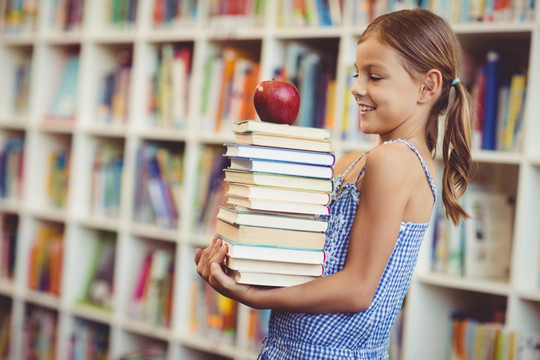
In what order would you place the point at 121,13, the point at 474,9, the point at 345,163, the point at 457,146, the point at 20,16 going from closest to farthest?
the point at 457,146 < the point at 345,163 < the point at 474,9 < the point at 121,13 < the point at 20,16

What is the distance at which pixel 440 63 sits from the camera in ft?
3.73

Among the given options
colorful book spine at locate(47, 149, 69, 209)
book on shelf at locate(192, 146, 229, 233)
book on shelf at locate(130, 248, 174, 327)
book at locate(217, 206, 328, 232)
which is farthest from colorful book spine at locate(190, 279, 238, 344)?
book at locate(217, 206, 328, 232)

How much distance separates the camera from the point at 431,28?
1.13 metres

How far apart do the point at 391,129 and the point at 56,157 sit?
236 centimetres

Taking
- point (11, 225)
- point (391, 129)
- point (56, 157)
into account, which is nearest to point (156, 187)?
Result: point (56, 157)

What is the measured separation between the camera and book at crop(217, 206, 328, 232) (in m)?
1.06

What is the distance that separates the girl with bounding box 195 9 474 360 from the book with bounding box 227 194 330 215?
2.9 inches

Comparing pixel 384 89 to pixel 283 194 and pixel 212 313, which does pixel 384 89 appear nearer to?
pixel 283 194

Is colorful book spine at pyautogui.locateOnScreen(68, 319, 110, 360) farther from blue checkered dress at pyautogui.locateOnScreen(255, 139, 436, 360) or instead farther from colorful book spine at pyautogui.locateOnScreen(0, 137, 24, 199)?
blue checkered dress at pyautogui.locateOnScreen(255, 139, 436, 360)

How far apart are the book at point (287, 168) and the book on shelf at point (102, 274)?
6.78 feet

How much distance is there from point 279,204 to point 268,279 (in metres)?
0.13

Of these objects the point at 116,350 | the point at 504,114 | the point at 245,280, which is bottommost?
the point at 116,350

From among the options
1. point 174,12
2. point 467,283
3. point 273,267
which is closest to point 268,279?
point 273,267

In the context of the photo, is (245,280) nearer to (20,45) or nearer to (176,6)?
(176,6)
